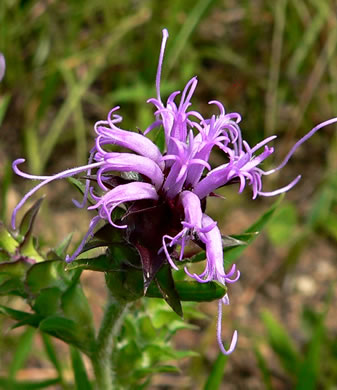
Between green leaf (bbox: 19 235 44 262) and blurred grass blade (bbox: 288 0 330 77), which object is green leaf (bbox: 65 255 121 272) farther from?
blurred grass blade (bbox: 288 0 330 77)

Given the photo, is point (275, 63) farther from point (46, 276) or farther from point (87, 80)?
point (46, 276)

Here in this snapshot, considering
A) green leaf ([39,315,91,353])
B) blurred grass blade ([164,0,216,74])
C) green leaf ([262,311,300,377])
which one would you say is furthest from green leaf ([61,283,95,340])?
blurred grass blade ([164,0,216,74])

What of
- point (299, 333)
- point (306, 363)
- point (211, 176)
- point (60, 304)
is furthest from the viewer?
point (299, 333)

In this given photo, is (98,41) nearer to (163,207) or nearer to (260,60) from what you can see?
(260,60)

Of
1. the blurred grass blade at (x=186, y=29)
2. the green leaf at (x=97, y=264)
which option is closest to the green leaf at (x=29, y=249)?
the green leaf at (x=97, y=264)

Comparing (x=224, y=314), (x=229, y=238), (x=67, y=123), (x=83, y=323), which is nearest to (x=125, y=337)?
(x=83, y=323)

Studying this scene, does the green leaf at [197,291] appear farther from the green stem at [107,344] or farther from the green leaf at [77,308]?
the green leaf at [77,308]

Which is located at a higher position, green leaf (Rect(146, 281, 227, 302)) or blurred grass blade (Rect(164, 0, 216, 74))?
green leaf (Rect(146, 281, 227, 302))
